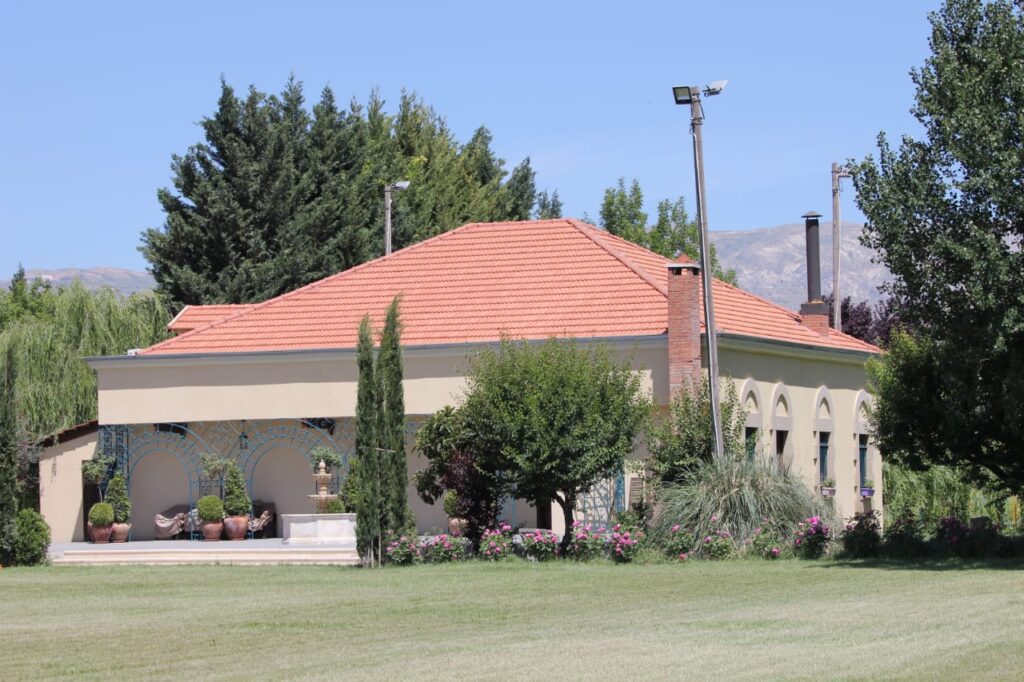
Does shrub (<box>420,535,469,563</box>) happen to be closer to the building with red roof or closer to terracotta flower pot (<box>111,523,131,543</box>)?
the building with red roof

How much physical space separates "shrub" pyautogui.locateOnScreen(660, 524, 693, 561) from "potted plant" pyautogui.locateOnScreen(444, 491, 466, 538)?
4710mm

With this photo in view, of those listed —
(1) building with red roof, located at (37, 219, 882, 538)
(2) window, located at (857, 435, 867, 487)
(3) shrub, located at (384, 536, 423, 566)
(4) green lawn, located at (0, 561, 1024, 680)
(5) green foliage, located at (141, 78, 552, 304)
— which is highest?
(5) green foliage, located at (141, 78, 552, 304)

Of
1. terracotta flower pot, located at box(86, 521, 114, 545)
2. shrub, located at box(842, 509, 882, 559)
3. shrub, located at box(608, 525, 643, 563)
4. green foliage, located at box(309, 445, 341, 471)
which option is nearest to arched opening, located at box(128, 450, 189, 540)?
terracotta flower pot, located at box(86, 521, 114, 545)

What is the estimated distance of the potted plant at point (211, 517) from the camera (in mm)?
35656

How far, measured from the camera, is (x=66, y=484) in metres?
38.2

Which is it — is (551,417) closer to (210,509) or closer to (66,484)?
(210,509)

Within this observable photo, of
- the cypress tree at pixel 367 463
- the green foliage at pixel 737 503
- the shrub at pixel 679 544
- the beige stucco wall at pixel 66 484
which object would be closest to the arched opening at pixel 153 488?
the beige stucco wall at pixel 66 484

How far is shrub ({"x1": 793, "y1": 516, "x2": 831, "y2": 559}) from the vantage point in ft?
84.5

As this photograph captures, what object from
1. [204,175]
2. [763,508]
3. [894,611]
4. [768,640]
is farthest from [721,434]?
[204,175]

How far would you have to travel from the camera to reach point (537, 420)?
88.9ft

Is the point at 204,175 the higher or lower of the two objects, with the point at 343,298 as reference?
higher

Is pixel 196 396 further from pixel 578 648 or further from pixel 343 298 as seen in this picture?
pixel 578 648

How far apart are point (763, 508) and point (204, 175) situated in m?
31.5

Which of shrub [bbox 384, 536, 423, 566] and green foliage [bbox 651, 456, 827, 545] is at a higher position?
green foliage [bbox 651, 456, 827, 545]
